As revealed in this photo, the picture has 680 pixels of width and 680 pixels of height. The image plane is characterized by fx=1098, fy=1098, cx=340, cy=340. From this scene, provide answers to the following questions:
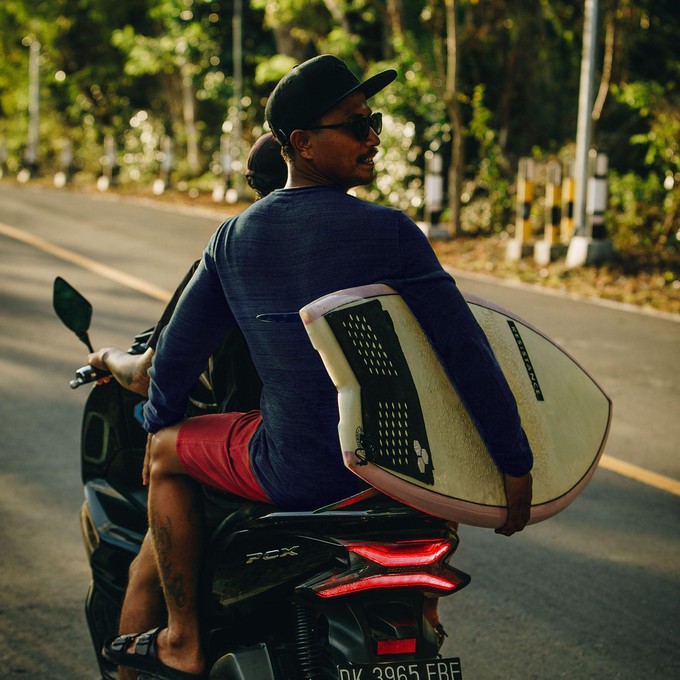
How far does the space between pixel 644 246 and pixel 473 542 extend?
9.26 m

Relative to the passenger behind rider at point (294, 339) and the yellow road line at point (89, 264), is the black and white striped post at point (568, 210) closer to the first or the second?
the yellow road line at point (89, 264)

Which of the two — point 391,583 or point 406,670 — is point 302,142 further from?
point 406,670

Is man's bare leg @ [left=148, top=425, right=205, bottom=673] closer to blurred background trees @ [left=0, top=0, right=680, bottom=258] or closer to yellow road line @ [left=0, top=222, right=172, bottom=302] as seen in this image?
yellow road line @ [left=0, top=222, right=172, bottom=302]

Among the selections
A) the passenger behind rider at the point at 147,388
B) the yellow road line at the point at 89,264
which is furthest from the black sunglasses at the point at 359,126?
the yellow road line at the point at 89,264

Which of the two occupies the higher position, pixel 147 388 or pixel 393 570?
pixel 147 388

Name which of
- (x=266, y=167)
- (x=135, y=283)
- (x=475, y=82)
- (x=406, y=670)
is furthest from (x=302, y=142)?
(x=475, y=82)

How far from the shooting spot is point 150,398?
2.91 meters

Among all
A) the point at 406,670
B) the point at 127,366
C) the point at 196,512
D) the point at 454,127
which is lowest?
the point at 406,670

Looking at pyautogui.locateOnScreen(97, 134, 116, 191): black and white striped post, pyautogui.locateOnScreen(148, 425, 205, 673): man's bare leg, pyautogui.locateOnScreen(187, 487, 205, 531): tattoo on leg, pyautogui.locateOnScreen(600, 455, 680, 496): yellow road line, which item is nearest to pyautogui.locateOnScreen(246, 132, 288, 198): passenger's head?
pyautogui.locateOnScreen(148, 425, 205, 673): man's bare leg

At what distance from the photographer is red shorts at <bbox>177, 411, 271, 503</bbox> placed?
274 centimetres

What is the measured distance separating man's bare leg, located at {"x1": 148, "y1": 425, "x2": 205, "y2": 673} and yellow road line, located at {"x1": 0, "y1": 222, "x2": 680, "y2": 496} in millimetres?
3491

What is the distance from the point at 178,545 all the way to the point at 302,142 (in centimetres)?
109

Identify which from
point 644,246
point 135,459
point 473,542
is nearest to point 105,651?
point 135,459

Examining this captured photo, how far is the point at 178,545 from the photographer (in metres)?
2.87
